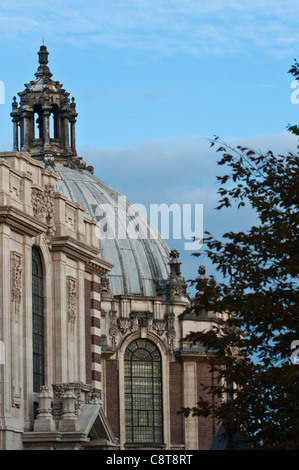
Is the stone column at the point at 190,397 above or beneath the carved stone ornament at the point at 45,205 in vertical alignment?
beneath

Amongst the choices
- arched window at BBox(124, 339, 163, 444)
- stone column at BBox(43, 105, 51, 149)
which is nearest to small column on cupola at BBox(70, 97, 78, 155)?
stone column at BBox(43, 105, 51, 149)

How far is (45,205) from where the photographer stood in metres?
58.9

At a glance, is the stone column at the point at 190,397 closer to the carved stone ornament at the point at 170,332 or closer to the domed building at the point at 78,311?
the domed building at the point at 78,311

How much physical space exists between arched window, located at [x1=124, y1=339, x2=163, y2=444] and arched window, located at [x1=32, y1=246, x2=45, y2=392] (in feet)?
106

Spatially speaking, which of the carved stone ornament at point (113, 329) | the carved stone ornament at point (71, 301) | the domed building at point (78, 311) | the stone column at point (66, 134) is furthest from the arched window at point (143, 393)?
the carved stone ornament at point (71, 301)

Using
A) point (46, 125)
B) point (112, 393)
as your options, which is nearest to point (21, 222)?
point (112, 393)

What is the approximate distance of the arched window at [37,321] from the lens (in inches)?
2272

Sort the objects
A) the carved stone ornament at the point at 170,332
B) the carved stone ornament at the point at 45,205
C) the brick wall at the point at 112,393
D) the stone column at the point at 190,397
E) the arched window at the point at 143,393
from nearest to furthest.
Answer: the carved stone ornament at the point at 45,205 < the brick wall at the point at 112,393 < the arched window at the point at 143,393 < the stone column at the point at 190,397 < the carved stone ornament at the point at 170,332

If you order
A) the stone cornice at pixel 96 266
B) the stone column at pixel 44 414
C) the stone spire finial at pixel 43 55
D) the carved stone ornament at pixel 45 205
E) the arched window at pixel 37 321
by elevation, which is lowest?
the stone column at pixel 44 414

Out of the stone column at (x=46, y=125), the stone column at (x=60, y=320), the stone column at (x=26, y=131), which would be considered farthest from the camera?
the stone column at (x=26, y=131)

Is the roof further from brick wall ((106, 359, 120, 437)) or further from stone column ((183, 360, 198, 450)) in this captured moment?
brick wall ((106, 359, 120, 437))

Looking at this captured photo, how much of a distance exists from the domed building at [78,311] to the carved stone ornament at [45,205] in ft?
0.23

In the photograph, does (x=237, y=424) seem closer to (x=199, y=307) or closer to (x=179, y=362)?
(x=199, y=307)

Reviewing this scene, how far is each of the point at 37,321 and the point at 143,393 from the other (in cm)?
3385
